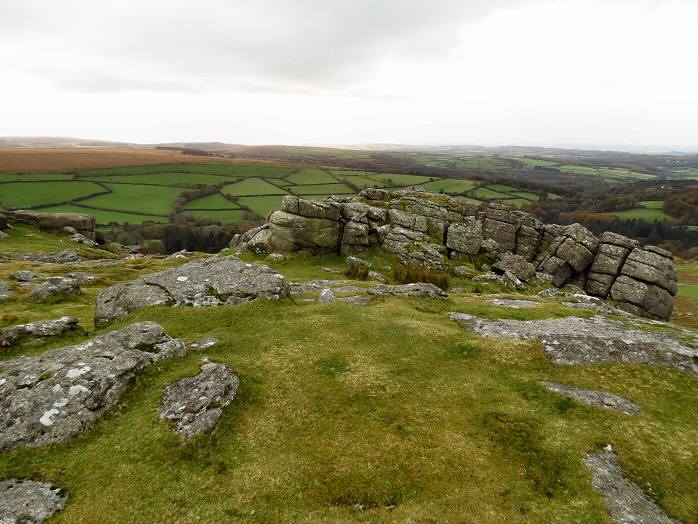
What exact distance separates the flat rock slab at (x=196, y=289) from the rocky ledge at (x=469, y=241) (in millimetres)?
22824

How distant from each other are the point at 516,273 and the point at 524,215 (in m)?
14.7

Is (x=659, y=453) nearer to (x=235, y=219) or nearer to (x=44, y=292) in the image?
(x=44, y=292)

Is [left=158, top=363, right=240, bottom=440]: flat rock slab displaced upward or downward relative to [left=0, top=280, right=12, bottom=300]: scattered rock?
upward

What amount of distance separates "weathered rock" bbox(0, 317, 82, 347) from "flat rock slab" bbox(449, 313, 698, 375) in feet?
85.6

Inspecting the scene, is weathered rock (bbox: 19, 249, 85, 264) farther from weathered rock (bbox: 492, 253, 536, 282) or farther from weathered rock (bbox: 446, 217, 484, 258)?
weathered rock (bbox: 492, 253, 536, 282)

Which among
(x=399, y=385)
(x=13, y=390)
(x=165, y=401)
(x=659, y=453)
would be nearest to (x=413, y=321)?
(x=399, y=385)

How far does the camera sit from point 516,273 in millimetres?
59406

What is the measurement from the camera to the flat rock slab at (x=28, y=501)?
11.0 m

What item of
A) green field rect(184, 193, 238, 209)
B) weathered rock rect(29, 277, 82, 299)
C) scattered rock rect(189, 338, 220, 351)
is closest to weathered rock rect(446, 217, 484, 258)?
scattered rock rect(189, 338, 220, 351)

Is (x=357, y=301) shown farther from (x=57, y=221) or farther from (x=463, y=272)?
(x=57, y=221)

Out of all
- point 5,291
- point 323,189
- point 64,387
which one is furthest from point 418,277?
point 323,189

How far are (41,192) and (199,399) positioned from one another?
154620 millimetres

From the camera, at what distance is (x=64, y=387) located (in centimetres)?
1551

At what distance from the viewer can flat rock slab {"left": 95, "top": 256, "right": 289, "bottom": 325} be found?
2697cm
